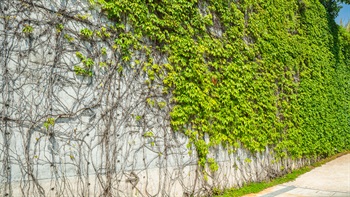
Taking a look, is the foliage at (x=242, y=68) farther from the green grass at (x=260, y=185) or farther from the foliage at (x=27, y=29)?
the foliage at (x=27, y=29)

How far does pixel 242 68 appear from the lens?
512 cm

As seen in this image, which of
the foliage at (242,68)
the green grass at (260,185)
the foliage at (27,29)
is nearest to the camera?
the foliage at (27,29)

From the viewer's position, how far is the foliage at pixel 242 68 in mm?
4012

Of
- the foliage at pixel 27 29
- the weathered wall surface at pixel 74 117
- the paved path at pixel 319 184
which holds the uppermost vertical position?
the foliage at pixel 27 29

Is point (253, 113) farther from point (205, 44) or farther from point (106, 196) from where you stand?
point (106, 196)

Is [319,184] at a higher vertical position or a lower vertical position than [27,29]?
lower

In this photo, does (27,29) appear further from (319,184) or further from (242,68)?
(319,184)

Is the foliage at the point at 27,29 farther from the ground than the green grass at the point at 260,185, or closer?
farther from the ground

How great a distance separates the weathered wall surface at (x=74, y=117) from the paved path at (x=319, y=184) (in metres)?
1.75

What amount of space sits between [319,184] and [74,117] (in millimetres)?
4653

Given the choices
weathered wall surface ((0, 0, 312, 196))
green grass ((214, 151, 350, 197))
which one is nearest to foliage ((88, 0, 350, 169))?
weathered wall surface ((0, 0, 312, 196))

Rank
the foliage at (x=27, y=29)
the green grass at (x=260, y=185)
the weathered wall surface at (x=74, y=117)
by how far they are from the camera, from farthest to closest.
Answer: the green grass at (x=260, y=185)
the foliage at (x=27, y=29)
the weathered wall surface at (x=74, y=117)

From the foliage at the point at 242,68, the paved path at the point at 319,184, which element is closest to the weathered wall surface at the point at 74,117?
the foliage at the point at 242,68

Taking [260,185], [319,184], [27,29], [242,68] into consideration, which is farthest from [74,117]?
[319,184]
